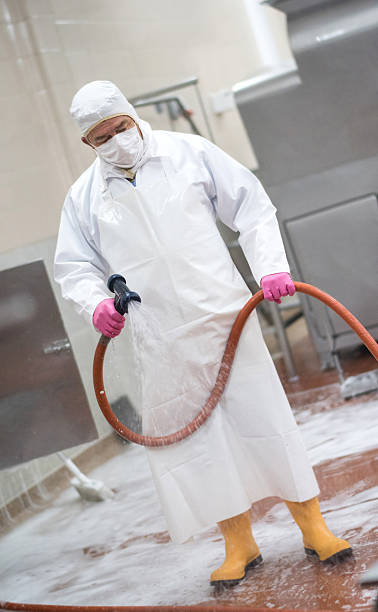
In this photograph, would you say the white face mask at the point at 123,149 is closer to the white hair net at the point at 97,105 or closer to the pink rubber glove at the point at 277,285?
the white hair net at the point at 97,105

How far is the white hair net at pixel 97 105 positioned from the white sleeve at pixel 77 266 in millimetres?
240

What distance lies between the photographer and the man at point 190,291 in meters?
1.76

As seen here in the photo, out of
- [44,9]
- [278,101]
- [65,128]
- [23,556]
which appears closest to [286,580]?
[23,556]

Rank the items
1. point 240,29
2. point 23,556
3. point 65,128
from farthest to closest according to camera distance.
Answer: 1. point 240,29
2. point 65,128
3. point 23,556

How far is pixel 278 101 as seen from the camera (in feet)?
8.78

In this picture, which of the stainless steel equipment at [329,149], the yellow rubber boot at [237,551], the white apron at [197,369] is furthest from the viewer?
the stainless steel equipment at [329,149]

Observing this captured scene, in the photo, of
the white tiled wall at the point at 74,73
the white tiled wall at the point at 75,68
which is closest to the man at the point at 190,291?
the white tiled wall at the point at 74,73

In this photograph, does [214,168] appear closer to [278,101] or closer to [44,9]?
[278,101]

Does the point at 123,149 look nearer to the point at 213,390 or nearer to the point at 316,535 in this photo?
the point at 213,390

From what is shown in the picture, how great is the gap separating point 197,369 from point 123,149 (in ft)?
1.79

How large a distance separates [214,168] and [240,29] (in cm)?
197

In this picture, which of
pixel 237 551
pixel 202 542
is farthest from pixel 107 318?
pixel 202 542

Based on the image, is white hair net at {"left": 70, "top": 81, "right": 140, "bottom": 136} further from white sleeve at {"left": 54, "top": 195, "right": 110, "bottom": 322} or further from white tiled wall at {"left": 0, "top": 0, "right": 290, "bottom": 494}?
white tiled wall at {"left": 0, "top": 0, "right": 290, "bottom": 494}

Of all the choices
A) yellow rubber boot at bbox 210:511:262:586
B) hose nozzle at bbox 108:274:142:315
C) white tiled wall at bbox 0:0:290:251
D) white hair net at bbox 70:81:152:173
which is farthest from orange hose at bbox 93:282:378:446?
white tiled wall at bbox 0:0:290:251
